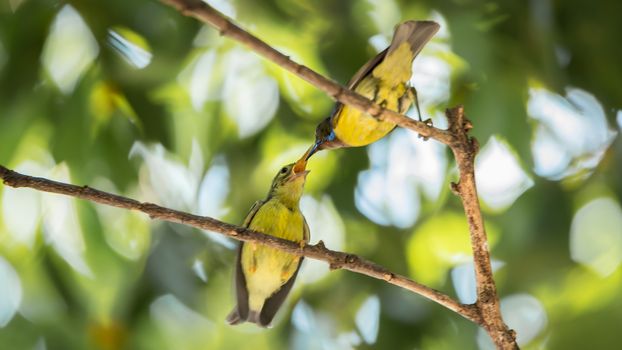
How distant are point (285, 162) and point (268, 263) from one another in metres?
0.74

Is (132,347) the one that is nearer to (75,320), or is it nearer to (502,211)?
(75,320)

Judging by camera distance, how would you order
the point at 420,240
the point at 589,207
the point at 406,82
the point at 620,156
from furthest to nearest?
the point at 420,240, the point at 589,207, the point at 620,156, the point at 406,82

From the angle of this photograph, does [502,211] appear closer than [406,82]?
No

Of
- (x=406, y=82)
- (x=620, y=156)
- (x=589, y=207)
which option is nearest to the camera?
(x=406, y=82)

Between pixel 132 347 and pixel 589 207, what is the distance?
2.10 meters

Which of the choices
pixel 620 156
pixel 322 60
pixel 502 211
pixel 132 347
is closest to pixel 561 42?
pixel 620 156

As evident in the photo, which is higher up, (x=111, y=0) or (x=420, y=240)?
(x=111, y=0)

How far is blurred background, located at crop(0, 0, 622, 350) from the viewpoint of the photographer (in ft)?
12.1

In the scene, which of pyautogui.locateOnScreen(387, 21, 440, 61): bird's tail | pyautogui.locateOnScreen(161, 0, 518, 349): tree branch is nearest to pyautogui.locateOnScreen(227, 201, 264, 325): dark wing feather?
pyautogui.locateOnScreen(387, 21, 440, 61): bird's tail

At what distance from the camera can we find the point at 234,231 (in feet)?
7.51

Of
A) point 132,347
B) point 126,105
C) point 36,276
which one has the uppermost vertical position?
point 126,105

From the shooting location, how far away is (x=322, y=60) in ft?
12.7

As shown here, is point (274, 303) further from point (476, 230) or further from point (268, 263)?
point (476, 230)

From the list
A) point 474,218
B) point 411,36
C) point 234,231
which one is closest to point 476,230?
point 474,218
